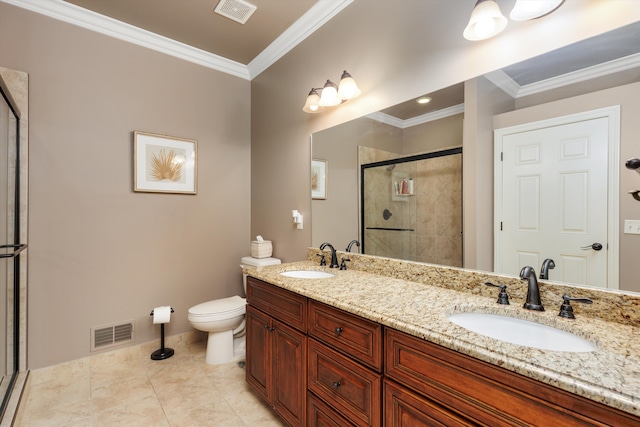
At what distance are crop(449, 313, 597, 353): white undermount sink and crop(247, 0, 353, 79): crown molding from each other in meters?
2.06

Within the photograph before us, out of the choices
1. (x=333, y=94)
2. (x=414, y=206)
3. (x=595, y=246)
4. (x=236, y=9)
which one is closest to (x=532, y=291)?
(x=595, y=246)

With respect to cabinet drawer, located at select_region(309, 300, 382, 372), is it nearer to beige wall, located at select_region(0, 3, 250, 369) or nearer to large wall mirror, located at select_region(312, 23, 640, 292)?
large wall mirror, located at select_region(312, 23, 640, 292)

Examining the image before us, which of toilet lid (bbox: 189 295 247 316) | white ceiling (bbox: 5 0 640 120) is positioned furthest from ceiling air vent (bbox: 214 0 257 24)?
toilet lid (bbox: 189 295 247 316)

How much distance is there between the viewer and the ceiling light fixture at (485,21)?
3.87 feet

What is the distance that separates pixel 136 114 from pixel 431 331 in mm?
2746

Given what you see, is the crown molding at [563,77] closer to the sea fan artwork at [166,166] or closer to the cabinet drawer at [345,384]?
the cabinet drawer at [345,384]

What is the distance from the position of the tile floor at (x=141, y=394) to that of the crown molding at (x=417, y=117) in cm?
190

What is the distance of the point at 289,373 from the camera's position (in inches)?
59.3

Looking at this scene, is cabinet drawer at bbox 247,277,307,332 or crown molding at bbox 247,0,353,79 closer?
cabinet drawer at bbox 247,277,307,332

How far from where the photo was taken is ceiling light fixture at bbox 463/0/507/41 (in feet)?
3.87

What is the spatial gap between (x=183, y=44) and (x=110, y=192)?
147 cm

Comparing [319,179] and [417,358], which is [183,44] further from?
[417,358]

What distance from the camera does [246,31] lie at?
2.44m

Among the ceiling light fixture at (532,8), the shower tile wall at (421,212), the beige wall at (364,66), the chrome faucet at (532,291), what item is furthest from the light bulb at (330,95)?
the chrome faucet at (532,291)
